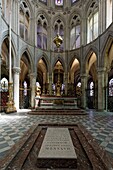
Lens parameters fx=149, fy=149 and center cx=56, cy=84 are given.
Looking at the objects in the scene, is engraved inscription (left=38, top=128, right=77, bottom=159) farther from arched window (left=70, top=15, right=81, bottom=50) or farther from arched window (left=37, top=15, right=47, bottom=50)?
arched window (left=70, top=15, right=81, bottom=50)

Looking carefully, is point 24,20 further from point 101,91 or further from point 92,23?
point 101,91

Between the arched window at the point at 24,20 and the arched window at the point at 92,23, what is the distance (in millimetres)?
7536

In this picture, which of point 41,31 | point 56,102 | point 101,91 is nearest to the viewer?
point 56,102

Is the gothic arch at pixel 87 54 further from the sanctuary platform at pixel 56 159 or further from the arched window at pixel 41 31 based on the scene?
the sanctuary platform at pixel 56 159

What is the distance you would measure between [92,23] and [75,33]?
3.01m

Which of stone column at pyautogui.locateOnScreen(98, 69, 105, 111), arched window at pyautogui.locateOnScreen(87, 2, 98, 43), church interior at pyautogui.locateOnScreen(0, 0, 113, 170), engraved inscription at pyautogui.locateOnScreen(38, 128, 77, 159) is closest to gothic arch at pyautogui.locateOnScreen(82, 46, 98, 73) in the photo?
church interior at pyautogui.locateOnScreen(0, 0, 113, 170)

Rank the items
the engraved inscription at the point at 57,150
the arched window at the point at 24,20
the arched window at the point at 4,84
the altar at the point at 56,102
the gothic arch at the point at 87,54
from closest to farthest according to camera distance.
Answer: the engraved inscription at the point at 57,150
the altar at the point at 56,102
the gothic arch at the point at 87,54
the arched window at the point at 24,20
the arched window at the point at 4,84

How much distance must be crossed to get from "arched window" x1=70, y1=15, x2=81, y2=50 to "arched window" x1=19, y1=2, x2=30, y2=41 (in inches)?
236

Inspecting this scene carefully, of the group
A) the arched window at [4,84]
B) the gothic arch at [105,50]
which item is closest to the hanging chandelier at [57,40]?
the gothic arch at [105,50]

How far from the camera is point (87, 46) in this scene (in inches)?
688

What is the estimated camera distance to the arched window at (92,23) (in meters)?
16.9

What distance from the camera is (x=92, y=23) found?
1745 centimetres

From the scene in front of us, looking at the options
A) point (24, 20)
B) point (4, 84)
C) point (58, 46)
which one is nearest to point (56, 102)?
point (58, 46)

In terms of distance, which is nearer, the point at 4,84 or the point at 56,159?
the point at 56,159
